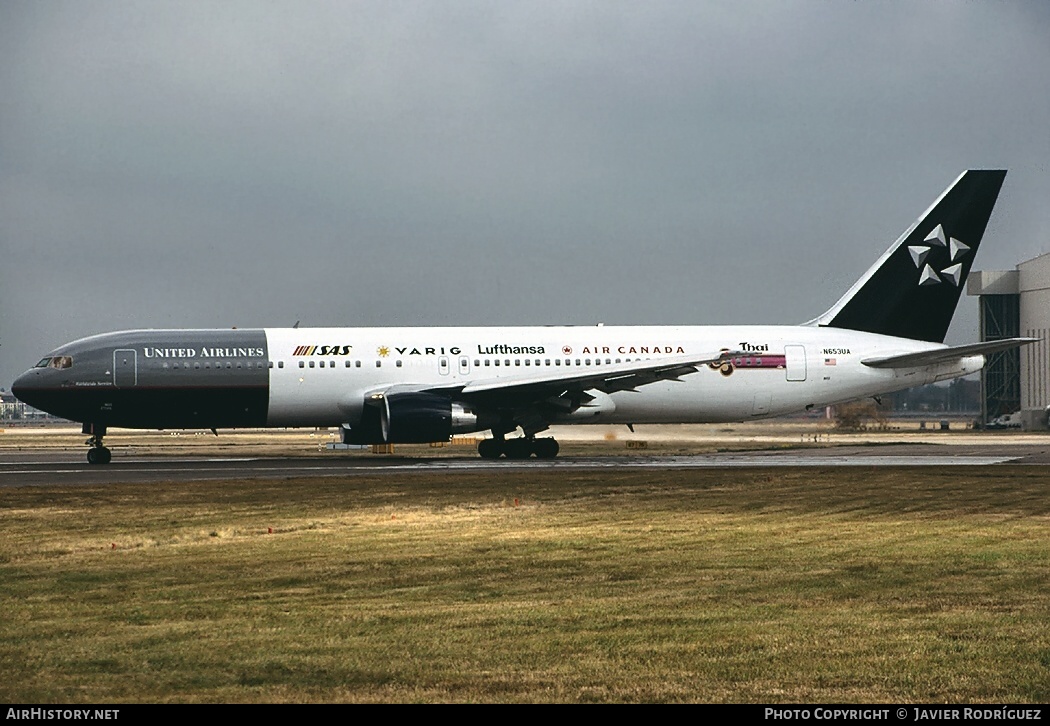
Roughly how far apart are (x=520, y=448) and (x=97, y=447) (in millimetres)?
12714

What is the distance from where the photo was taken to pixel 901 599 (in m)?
11.1

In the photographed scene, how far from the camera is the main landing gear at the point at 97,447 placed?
36.0 metres

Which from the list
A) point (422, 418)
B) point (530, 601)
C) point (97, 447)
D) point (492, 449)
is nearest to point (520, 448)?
point (492, 449)

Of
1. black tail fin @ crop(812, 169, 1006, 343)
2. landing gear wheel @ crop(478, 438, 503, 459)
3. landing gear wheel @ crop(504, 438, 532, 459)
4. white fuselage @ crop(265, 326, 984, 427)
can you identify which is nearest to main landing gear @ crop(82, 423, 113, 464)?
white fuselage @ crop(265, 326, 984, 427)

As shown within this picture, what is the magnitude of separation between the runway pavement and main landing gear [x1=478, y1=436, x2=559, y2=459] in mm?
521

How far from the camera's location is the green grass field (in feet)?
26.6

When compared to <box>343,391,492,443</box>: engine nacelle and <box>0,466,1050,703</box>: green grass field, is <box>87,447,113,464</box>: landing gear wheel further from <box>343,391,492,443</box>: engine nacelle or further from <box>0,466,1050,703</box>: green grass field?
<box>0,466,1050,703</box>: green grass field

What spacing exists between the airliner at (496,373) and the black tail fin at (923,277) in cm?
7

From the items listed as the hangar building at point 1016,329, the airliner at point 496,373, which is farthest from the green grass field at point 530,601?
the hangar building at point 1016,329

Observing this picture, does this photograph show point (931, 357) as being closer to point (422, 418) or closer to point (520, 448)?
point (520, 448)

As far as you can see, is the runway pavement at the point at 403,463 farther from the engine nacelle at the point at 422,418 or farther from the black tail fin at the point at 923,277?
the black tail fin at the point at 923,277
